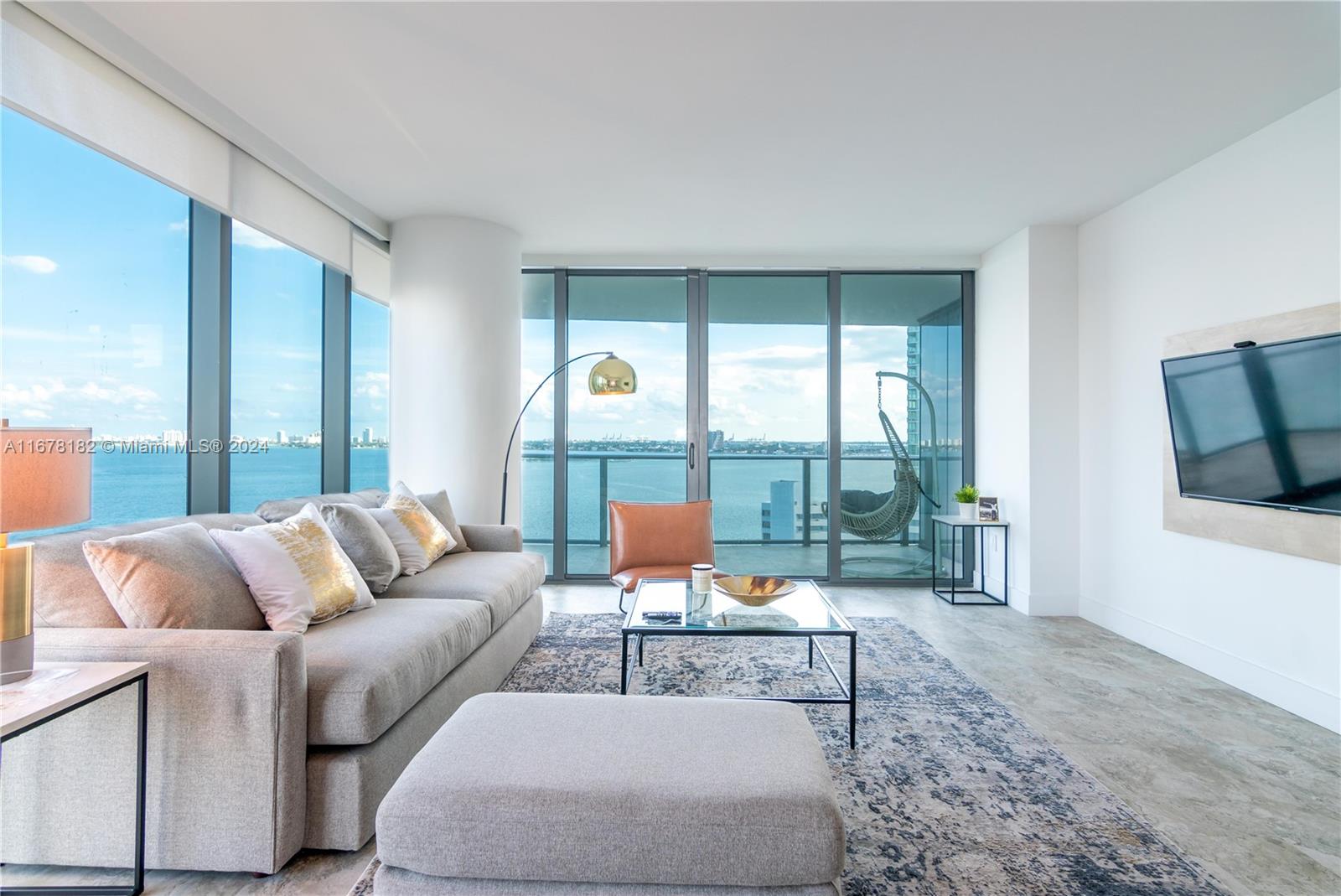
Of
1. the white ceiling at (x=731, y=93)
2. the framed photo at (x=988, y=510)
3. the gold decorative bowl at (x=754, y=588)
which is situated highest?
the white ceiling at (x=731, y=93)

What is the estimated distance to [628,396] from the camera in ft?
17.2

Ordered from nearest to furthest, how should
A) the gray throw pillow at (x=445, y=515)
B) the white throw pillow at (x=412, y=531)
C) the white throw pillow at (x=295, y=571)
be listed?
the white throw pillow at (x=295, y=571) → the white throw pillow at (x=412, y=531) → the gray throw pillow at (x=445, y=515)

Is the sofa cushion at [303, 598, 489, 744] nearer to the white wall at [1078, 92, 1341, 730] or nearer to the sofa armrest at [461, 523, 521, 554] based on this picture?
the sofa armrest at [461, 523, 521, 554]

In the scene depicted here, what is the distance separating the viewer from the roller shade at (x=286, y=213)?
3.19 meters

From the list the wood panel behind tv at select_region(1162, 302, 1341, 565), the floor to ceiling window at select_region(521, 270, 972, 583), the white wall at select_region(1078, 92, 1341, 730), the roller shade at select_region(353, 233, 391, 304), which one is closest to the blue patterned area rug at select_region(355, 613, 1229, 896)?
the white wall at select_region(1078, 92, 1341, 730)

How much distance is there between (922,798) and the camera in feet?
6.79

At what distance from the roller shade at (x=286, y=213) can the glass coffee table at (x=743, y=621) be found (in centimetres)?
276

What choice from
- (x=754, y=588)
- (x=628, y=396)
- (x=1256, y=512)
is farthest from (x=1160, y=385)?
(x=628, y=396)

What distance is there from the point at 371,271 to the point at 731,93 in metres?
3.06

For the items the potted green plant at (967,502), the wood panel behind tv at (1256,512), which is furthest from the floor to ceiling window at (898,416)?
the wood panel behind tv at (1256,512)

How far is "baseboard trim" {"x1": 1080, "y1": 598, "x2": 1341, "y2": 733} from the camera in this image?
2709 millimetres

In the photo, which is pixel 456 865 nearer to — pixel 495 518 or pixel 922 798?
pixel 922 798

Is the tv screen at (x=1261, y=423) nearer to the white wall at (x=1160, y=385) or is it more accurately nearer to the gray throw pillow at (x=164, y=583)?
the white wall at (x=1160, y=385)

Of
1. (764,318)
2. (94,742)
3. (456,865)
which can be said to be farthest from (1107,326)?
(94,742)
